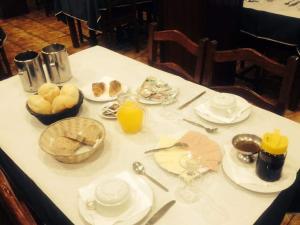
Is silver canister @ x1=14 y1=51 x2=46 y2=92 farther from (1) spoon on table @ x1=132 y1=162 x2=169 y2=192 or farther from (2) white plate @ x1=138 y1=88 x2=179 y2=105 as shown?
(1) spoon on table @ x1=132 y1=162 x2=169 y2=192

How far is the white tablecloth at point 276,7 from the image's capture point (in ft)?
7.14

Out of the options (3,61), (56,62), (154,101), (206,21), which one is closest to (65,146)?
(154,101)

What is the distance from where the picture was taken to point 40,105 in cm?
121

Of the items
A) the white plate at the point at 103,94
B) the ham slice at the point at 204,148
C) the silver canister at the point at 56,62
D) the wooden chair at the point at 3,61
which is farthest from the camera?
the wooden chair at the point at 3,61

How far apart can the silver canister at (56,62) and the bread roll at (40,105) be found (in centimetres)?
31

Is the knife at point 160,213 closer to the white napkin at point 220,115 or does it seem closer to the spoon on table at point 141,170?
the spoon on table at point 141,170

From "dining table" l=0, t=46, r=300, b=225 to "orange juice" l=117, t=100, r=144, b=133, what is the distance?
26 millimetres

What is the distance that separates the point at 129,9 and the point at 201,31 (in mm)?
1167

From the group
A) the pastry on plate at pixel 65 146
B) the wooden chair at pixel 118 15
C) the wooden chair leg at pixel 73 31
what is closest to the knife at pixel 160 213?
the pastry on plate at pixel 65 146

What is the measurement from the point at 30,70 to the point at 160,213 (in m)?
0.92

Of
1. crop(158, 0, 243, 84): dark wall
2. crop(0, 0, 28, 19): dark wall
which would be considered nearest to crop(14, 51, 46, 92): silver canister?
crop(158, 0, 243, 84): dark wall

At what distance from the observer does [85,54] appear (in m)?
1.83

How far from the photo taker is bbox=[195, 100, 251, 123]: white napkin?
3.96 ft

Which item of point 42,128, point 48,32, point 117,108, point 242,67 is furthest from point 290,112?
point 48,32
